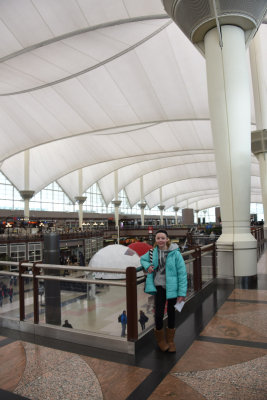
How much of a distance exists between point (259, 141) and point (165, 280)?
1850cm

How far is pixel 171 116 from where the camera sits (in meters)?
28.5

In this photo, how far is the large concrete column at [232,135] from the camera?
338 inches

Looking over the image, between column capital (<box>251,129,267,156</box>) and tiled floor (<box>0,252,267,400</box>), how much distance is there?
17.3 metres

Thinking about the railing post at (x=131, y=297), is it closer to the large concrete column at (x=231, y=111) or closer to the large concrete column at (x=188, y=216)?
the large concrete column at (x=231, y=111)

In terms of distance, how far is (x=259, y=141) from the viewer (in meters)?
20.4

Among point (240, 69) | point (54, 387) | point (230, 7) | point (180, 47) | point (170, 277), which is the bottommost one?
point (54, 387)

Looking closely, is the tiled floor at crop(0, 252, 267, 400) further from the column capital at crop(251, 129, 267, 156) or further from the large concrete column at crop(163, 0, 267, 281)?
the column capital at crop(251, 129, 267, 156)

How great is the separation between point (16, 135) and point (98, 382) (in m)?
32.1

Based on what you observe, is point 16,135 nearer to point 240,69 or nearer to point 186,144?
point 186,144

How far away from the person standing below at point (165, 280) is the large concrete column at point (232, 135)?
184 inches

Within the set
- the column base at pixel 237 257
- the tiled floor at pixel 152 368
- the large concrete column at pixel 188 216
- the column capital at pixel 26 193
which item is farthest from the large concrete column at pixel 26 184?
the tiled floor at pixel 152 368

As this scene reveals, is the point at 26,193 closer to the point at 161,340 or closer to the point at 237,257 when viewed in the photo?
the point at 237,257

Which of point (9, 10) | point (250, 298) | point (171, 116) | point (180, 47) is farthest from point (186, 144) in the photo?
point (250, 298)

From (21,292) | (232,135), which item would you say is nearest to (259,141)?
(232,135)
